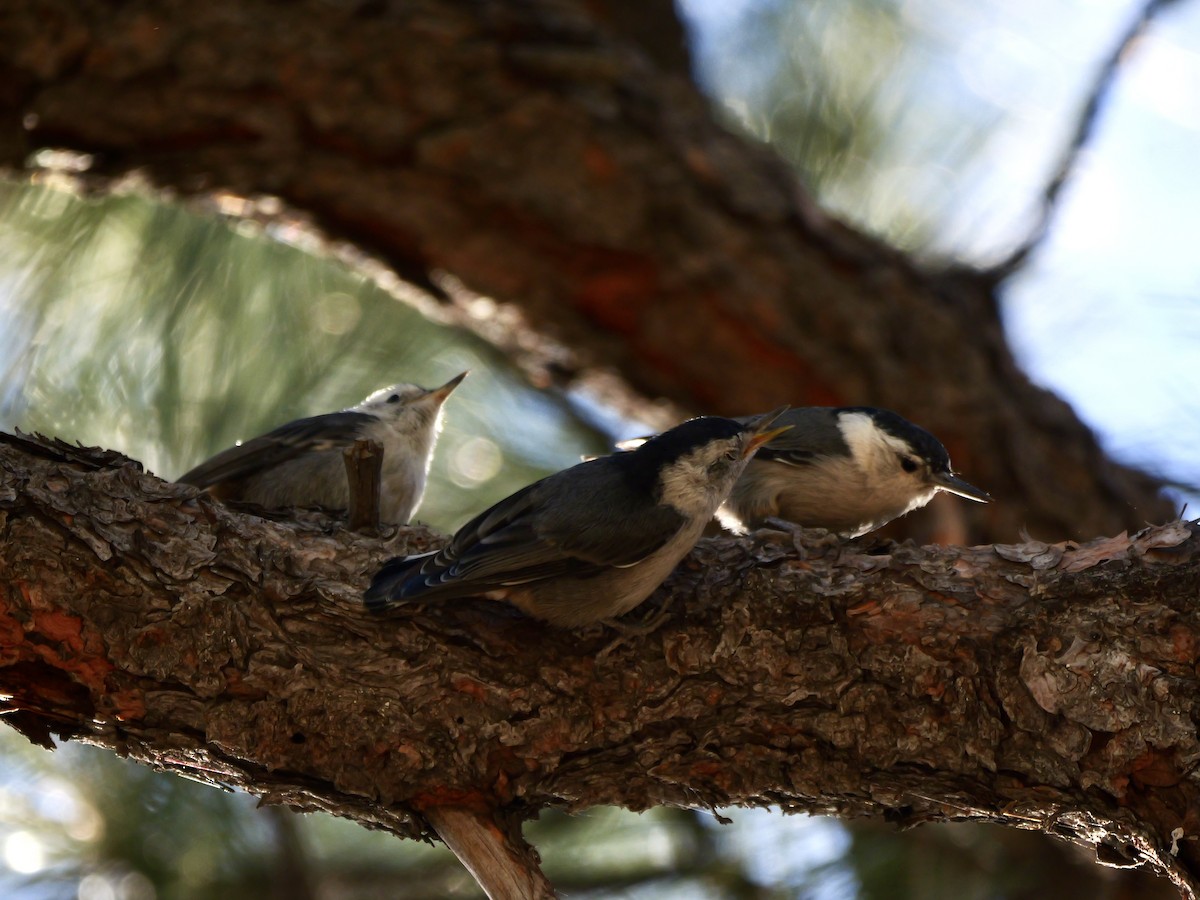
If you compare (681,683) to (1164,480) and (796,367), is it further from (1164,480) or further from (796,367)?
(1164,480)

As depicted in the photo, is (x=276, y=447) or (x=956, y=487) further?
(x=276, y=447)

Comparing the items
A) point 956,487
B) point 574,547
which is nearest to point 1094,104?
point 956,487

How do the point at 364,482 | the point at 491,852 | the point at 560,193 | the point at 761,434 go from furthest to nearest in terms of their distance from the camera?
the point at 560,193 < the point at 761,434 < the point at 364,482 < the point at 491,852

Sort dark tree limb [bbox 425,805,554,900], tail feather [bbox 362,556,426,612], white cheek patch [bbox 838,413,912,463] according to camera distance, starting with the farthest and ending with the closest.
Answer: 1. white cheek patch [bbox 838,413,912,463]
2. tail feather [bbox 362,556,426,612]
3. dark tree limb [bbox 425,805,554,900]

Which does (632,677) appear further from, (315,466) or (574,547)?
(315,466)

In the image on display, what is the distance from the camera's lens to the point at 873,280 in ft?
12.2

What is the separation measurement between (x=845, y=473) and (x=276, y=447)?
1436 millimetres

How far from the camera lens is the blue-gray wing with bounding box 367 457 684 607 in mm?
2238

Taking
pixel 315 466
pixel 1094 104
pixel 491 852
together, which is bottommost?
pixel 315 466

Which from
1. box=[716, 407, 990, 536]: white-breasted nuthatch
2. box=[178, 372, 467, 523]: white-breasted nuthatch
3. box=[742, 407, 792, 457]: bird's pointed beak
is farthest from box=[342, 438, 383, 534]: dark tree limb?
box=[716, 407, 990, 536]: white-breasted nuthatch

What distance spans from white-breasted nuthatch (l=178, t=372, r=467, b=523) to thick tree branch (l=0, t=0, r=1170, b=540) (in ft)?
1.88

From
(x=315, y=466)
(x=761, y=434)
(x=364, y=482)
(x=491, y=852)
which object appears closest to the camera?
(x=491, y=852)

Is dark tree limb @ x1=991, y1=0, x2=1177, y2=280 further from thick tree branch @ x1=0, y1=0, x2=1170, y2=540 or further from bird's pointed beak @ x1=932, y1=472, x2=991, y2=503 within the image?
bird's pointed beak @ x1=932, y1=472, x2=991, y2=503

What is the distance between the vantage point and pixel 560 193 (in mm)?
3537
